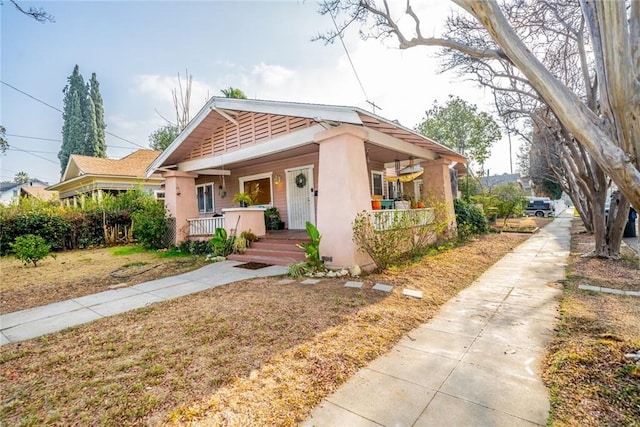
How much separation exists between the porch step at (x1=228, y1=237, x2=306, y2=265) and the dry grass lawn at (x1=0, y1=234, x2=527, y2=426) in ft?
7.48

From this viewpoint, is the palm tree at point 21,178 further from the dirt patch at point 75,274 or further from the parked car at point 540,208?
the parked car at point 540,208

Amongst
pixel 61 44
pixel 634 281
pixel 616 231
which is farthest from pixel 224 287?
pixel 61 44

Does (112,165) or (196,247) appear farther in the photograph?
(112,165)

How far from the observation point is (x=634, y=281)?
17.0 feet

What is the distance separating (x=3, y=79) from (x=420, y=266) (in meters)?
16.5

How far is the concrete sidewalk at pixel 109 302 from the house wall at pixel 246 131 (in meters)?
3.60

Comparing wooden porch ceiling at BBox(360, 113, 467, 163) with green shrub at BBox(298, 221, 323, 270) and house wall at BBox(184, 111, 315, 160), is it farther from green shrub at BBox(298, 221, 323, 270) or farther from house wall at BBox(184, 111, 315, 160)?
green shrub at BBox(298, 221, 323, 270)

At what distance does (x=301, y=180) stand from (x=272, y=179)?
61.8 inches

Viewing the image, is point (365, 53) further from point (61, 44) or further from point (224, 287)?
point (61, 44)

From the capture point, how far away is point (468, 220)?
1250cm

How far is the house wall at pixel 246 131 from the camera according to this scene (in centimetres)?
734

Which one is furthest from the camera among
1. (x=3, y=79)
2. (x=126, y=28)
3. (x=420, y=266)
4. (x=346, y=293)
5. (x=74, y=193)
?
(x=74, y=193)

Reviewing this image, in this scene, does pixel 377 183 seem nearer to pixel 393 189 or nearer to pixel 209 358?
pixel 393 189

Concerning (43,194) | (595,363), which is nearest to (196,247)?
(595,363)
